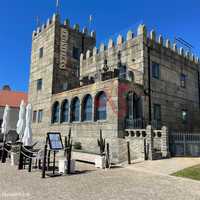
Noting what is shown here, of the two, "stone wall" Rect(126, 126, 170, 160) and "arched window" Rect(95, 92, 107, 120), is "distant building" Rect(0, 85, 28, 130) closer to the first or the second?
"arched window" Rect(95, 92, 107, 120)

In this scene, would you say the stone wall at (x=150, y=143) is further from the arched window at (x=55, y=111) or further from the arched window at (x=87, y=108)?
the arched window at (x=55, y=111)

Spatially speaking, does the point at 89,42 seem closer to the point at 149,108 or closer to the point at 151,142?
the point at 149,108

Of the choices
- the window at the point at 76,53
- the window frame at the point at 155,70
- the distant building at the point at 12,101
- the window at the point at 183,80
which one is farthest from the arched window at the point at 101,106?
the distant building at the point at 12,101

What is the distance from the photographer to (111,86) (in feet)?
56.4

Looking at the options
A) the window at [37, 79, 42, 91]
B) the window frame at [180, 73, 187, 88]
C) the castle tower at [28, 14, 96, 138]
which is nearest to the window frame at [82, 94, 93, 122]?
the castle tower at [28, 14, 96, 138]

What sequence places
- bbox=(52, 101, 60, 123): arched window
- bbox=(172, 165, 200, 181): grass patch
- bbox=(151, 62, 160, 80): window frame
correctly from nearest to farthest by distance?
bbox=(172, 165, 200, 181): grass patch → bbox=(151, 62, 160, 80): window frame → bbox=(52, 101, 60, 123): arched window

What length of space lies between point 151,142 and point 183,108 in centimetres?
1057

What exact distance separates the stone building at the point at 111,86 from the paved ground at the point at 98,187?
575 centimetres

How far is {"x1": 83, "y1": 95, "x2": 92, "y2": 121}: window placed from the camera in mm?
19391

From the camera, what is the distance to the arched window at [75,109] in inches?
818

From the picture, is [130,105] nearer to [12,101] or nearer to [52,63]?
[52,63]

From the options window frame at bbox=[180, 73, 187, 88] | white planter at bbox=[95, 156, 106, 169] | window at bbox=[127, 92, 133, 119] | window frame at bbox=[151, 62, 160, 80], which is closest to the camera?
white planter at bbox=[95, 156, 106, 169]

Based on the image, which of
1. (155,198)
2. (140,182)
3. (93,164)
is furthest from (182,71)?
(155,198)

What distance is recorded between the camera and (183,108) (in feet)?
75.4
